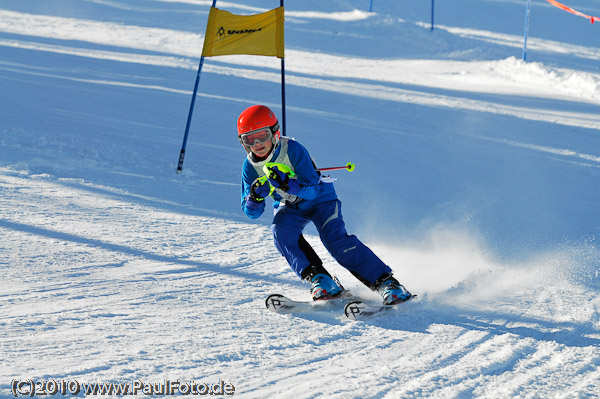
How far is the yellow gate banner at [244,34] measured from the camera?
7887 mm

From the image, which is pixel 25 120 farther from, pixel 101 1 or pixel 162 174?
pixel 101 1

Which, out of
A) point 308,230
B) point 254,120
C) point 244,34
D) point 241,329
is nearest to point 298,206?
point 254,120

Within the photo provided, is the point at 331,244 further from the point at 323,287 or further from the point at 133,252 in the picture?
the point at 133,252

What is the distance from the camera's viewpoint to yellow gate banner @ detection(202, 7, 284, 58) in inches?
311

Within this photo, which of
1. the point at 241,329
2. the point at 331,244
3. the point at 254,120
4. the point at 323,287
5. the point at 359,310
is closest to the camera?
the point at 241,329

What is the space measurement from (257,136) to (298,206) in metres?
0.58

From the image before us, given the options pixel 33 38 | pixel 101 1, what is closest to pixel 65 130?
pixel 33 38

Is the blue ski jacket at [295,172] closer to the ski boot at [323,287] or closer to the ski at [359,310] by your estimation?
the ski boot at [323,287]

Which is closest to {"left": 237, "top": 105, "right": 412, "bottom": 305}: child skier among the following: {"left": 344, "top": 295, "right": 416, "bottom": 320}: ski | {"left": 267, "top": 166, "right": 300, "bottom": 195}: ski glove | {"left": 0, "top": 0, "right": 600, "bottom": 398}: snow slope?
{"left": 267, "top": 166, "right": 300, "bottom": 195}: ski glove

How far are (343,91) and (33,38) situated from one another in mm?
9268

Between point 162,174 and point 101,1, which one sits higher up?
point 101,1

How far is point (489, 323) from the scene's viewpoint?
4203 millimetres

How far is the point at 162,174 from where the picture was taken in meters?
8.18

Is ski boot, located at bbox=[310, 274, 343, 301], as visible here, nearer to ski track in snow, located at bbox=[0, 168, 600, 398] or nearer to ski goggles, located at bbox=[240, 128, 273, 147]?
ski track in snow, located at bbox=[0, 168, 600, 398]
